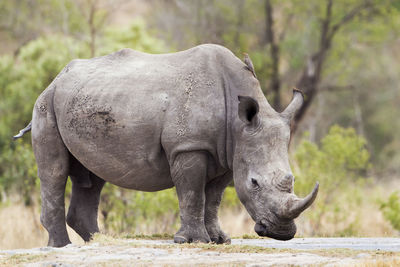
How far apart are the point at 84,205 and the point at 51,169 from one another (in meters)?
0.78

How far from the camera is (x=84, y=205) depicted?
341 inches

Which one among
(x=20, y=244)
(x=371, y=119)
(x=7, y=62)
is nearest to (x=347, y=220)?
(x=20, y=244)

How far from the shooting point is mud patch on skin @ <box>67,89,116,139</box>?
A: 7543 mm

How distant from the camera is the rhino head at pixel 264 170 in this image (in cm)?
663

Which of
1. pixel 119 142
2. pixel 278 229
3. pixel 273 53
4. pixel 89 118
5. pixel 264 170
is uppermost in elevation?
pixel 273 53

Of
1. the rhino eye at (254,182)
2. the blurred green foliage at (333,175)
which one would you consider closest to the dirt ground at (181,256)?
the rhino eye at (254,182)

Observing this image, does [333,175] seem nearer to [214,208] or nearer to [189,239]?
[214,208]

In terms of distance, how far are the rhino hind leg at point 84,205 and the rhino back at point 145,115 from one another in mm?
749

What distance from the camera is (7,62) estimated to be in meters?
19.2

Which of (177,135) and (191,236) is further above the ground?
(177,135)

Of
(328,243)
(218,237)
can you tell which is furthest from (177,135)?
(328,243)

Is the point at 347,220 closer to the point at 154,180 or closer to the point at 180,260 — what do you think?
the point at 154,180

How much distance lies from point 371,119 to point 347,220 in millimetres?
18714

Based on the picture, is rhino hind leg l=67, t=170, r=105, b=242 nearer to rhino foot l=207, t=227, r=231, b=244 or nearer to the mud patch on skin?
the mud patch on skin
